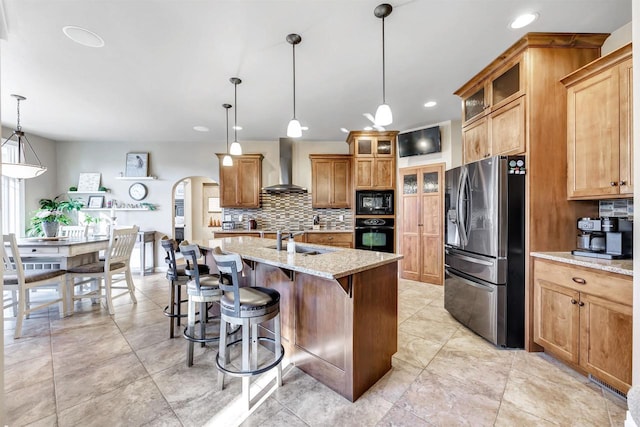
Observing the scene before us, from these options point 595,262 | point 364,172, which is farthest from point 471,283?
point 364,172

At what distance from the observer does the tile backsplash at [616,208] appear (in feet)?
7.34

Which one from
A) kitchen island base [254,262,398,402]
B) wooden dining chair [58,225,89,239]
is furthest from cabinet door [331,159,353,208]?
wooden dining chair [58,225,89,239]

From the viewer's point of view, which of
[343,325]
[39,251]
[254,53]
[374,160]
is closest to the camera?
[343,325]

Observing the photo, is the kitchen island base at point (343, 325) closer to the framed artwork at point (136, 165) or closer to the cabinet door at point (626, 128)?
the cabinet door at point (626, 128)

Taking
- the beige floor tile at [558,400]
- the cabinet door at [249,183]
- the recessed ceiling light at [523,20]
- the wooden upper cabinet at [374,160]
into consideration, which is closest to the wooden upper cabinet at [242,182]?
the cabinet door at [249,183]

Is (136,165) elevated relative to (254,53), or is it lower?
lower

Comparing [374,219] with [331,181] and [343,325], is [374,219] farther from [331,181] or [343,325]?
[343,325]

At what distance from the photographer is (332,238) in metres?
5.05

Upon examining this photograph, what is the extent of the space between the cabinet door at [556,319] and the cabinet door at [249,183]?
443 centimetres

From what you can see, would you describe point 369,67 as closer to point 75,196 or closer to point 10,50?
point 10,50

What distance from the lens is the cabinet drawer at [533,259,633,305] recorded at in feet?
5.85

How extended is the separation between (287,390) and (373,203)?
11.7 ft

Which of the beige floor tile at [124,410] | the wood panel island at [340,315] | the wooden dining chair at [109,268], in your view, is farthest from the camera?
the wooden dining chair at [109,268]

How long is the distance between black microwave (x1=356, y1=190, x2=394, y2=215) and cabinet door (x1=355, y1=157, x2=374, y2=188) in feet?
0.41
